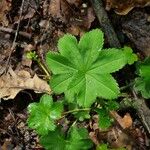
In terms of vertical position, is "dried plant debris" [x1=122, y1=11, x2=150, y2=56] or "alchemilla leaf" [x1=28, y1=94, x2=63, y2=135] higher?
"dried plant debris" [x1=122, y1=11, x2=150, y2=56]

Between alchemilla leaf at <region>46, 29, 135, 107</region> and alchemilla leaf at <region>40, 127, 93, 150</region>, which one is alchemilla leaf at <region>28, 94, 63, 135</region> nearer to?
alchemilla leaf at <region>40, 127, 93, 150</region>

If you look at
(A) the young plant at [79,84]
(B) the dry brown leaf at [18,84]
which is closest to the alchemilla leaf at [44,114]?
(A) the young plant at [79,84]

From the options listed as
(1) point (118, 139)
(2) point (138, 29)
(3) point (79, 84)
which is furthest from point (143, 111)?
(2) point (138, 29)

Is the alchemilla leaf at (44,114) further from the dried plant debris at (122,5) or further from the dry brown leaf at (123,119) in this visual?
the dried plant debris at (122,5)

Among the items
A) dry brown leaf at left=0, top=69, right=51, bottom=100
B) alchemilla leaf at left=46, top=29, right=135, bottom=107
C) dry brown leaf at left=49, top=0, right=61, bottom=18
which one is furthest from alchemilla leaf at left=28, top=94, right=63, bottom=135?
dry brown leaf at left=49, top=0, right=61, bottom=18

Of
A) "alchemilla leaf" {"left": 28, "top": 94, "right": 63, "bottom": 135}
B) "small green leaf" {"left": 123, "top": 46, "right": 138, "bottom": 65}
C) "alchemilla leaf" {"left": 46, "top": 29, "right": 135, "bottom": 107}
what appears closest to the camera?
"alchemilla leaf" {"left": 46, "top": 29, "right": 135, "bottom": 107}

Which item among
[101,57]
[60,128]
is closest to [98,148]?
[60,128]
